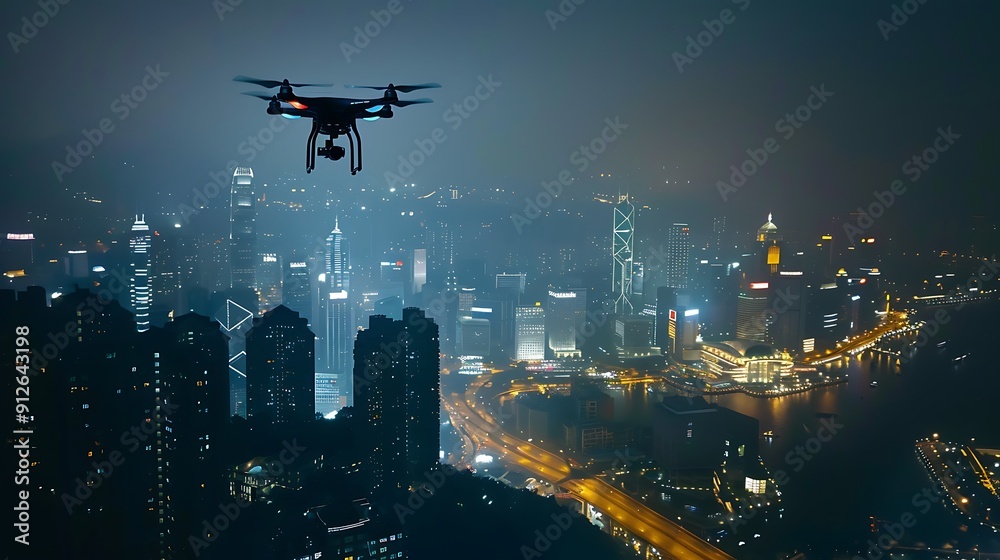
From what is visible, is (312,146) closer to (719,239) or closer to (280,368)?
(280,368)

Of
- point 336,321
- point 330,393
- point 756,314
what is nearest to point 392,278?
point 336,321

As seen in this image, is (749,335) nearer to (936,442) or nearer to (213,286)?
(936,442)

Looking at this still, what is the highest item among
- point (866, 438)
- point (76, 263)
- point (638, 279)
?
point (76, 263)

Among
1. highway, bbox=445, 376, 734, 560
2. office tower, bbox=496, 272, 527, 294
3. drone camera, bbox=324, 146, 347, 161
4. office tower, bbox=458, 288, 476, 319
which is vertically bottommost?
highway, bbox=445, 376, 734, 560

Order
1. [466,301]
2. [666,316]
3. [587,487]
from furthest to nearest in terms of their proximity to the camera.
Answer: [466,301], [666,316], [587,487]

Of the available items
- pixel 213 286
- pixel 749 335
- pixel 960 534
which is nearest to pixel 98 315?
pixel 213 286

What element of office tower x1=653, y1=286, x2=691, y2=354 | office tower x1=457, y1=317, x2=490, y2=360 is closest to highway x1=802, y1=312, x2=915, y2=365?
office tower x1=653, y1=286, x2=691, y2=354

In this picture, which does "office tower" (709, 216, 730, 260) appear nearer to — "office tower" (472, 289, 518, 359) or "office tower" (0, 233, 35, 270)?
"office tower" (472, 289, 518, 359)
